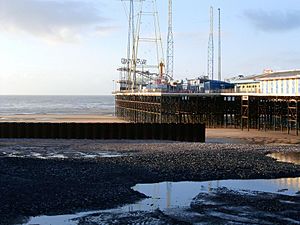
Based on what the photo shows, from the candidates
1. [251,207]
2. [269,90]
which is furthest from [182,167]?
[269,90]

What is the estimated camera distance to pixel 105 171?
2148 centimetres

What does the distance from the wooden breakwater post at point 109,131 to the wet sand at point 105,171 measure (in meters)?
4.63

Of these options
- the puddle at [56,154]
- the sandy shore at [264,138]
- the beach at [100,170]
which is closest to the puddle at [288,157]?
the beach at [100,170]

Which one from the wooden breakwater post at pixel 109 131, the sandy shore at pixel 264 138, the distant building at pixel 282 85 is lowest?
the sandy shore at pixel 264 138

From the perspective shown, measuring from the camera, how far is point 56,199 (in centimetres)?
1580

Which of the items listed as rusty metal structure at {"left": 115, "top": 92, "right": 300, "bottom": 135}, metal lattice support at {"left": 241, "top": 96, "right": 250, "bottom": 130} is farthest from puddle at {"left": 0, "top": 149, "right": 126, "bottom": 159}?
metal lattice support at {"left": 241, "top": 96, "right": 250, "bottom": 130}

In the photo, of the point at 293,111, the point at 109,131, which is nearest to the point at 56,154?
the point at 109,131

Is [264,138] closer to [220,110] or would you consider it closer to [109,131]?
[109,131]

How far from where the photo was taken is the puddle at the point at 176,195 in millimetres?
13820

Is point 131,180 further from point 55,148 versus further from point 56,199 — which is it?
point 55,148

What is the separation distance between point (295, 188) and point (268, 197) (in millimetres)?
2235

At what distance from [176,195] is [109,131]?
20906mm

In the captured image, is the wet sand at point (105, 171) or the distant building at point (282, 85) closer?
the wet sand at point (105, 171)

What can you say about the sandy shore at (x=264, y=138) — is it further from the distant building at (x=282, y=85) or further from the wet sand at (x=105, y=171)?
the wet sand at (x=105, y=171)
